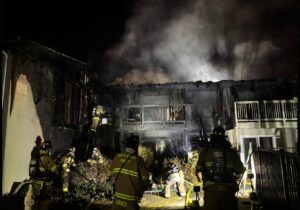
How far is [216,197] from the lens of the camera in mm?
4262

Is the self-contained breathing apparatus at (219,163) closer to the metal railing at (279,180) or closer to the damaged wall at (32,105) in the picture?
the metal railing at (279,180)

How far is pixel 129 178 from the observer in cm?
407

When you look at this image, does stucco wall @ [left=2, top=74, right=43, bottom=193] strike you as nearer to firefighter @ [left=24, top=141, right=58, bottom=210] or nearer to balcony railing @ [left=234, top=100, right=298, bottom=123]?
firefighter @ [left=24, top=141, right=58, bottom=210]

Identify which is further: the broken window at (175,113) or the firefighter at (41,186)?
the broken window at (175,113)

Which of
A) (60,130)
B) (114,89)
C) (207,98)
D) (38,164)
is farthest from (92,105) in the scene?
(38,164)

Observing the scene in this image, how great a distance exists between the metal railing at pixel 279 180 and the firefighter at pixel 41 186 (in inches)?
204

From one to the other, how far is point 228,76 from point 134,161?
20412mm

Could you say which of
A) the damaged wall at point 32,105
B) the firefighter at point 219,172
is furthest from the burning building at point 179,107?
the firefighter at point 219,172

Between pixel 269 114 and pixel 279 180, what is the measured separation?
1025 cm

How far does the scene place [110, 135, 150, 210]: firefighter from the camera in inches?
160

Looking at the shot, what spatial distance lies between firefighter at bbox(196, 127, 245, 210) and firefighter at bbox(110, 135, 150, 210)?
3.69 feet

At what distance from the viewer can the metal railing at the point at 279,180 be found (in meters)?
4.71

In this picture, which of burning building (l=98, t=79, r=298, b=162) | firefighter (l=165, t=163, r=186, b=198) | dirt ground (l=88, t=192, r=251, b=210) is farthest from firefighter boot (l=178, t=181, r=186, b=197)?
burning building (l=98, t=79, r=298, b=162)

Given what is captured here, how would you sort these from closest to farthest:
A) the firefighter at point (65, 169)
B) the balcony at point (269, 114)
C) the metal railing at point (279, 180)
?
the metal railing at point (279, 180) → the firefighter at point (65, 169) → the balcony at point (269, 114)
